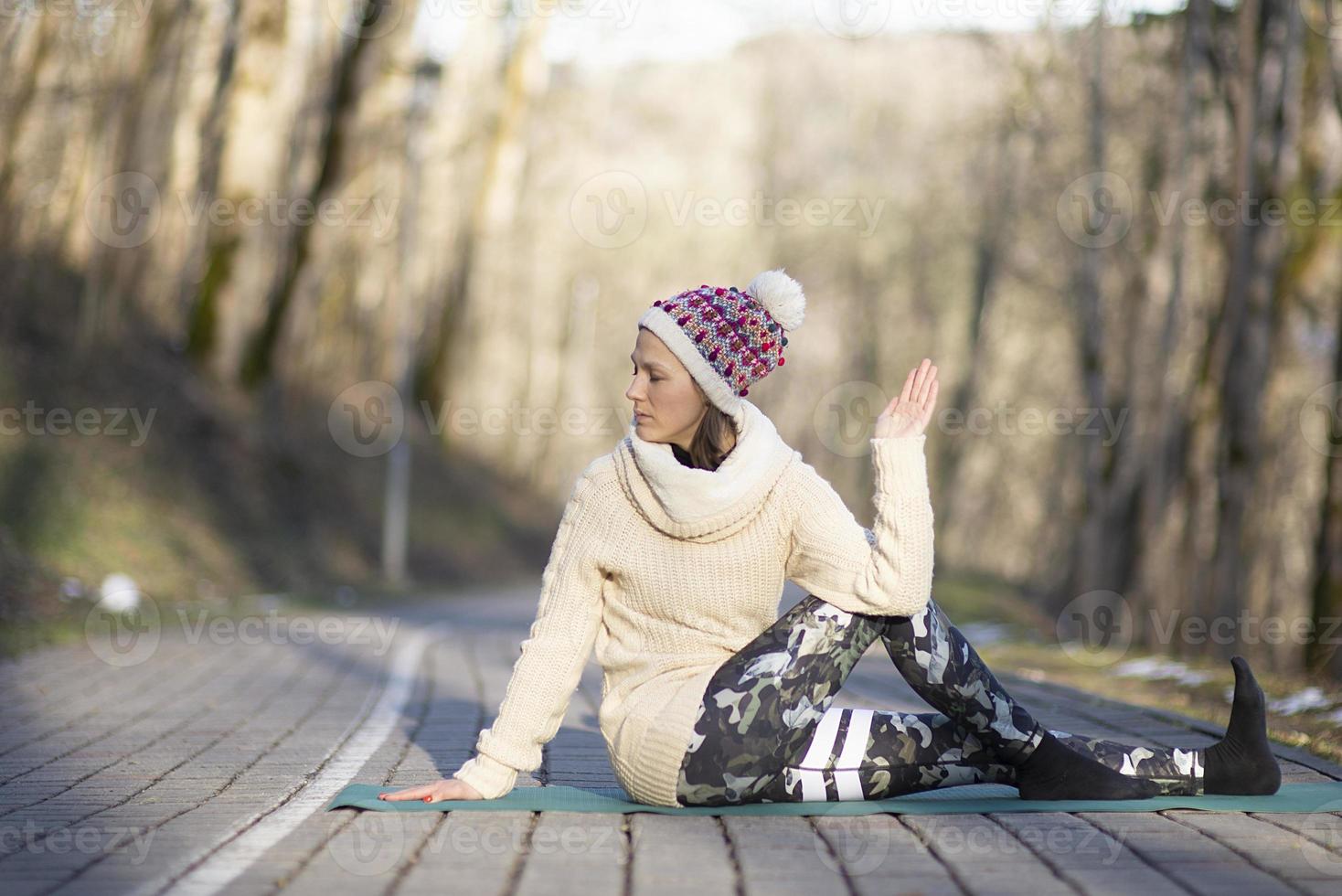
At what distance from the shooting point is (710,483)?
507cm

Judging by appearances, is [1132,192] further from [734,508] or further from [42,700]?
[734,508]

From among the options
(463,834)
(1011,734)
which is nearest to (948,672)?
(1011,734)

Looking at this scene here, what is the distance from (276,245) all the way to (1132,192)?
1708cm

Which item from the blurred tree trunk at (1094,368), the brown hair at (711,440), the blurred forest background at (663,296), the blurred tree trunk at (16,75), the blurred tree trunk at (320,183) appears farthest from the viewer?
the blurred tree trunk at (320,183)

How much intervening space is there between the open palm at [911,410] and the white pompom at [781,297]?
16.4 inches

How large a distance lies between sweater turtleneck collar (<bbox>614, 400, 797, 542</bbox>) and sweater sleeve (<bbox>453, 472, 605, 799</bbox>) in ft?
0.81

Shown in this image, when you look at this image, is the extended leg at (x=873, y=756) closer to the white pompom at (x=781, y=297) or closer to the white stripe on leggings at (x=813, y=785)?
the white stripe on leggings at (x=813, y=785)

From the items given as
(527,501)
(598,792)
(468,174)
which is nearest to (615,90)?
(468,174)

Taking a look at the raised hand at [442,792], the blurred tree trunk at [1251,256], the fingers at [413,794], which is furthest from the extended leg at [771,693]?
the blurred tree trunk at [1251,256]

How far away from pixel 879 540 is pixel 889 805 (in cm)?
106

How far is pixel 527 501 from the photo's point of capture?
45250 mm

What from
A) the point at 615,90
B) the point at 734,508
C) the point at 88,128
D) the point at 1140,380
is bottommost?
the point at 734,508

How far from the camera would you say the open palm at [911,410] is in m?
4.98

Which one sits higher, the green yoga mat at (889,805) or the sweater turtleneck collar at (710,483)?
the sweater turtleneck collar at (710,483)
